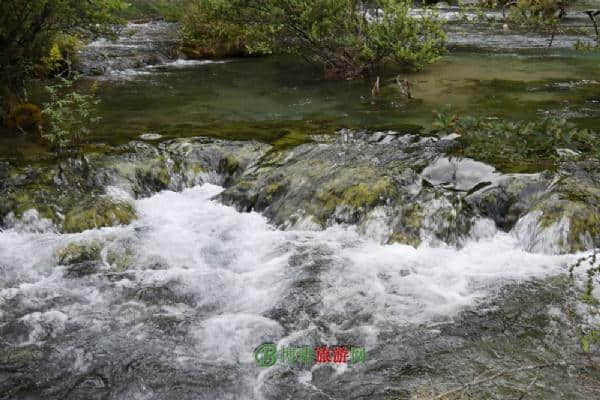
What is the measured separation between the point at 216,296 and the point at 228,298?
19 centimetres

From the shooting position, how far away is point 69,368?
238 inches

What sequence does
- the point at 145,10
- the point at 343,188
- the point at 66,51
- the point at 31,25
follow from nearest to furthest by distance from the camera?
the point at 343,188, the point at 31,25, the point at 66,51, the point at 145,10

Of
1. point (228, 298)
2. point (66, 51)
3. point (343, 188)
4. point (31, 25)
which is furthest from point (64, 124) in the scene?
point (66, 51)

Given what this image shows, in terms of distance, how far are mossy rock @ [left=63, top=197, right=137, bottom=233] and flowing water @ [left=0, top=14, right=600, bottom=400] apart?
210 millimetres

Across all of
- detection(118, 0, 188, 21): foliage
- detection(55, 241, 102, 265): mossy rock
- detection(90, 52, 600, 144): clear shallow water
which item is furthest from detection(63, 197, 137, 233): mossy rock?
detection(118, 0, 188, 21): foliage

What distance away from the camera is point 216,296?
7621 millimetres

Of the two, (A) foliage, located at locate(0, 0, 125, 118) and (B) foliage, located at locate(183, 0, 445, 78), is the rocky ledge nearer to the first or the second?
(A) foliage, located at locate(0, 0, 125, 118)

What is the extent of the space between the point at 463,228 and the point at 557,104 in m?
6.82

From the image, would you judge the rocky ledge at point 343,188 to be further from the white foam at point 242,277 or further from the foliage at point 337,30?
the foliage at point 337,30

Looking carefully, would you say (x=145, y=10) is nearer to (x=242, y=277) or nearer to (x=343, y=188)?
(x=343, y=188)

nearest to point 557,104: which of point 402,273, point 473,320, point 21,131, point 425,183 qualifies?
point 425,183

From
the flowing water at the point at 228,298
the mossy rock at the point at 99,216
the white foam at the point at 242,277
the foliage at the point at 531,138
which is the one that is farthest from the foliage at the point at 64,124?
the foliage at the point at 531,138

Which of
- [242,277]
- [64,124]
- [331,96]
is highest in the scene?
[64,124]

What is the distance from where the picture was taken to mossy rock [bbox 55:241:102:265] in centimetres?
859
